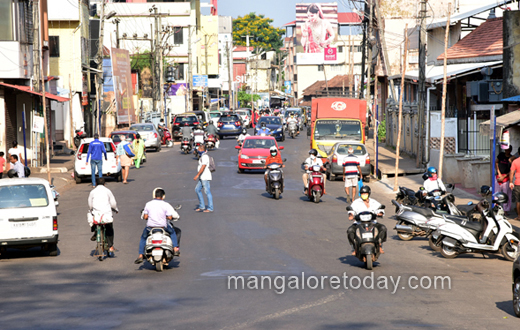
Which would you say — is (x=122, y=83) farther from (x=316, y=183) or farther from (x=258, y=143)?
(x=316, y=183)

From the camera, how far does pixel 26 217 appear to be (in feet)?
44.2

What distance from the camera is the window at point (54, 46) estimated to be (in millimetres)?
44938

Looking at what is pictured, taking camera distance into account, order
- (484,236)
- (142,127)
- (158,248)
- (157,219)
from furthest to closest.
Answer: (142,127)
(484,236)
(157,219)
(158,248)

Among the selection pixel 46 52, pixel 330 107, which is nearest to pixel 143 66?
pixel 46 52

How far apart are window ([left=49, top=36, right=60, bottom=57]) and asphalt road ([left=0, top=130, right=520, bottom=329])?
2740 centimetres

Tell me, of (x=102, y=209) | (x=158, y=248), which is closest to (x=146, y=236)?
(x=158, y=248)

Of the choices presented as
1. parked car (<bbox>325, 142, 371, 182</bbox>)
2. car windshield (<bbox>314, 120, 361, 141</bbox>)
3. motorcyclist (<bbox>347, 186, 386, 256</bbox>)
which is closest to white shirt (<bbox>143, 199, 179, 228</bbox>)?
motorcyclist (<bbox>347, 186, 386, 256</bbox>)

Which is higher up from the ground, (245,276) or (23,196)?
(23,196)

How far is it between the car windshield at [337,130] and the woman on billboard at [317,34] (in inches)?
3717

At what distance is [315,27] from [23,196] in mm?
119277

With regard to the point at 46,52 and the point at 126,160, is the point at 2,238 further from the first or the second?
the point at 46,52

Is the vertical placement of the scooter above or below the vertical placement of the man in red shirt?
below

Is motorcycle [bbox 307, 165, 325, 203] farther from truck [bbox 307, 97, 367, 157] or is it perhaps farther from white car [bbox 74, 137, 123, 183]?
truck [bbox 307, 97, 367, 157]

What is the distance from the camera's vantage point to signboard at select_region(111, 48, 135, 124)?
1977 inches
